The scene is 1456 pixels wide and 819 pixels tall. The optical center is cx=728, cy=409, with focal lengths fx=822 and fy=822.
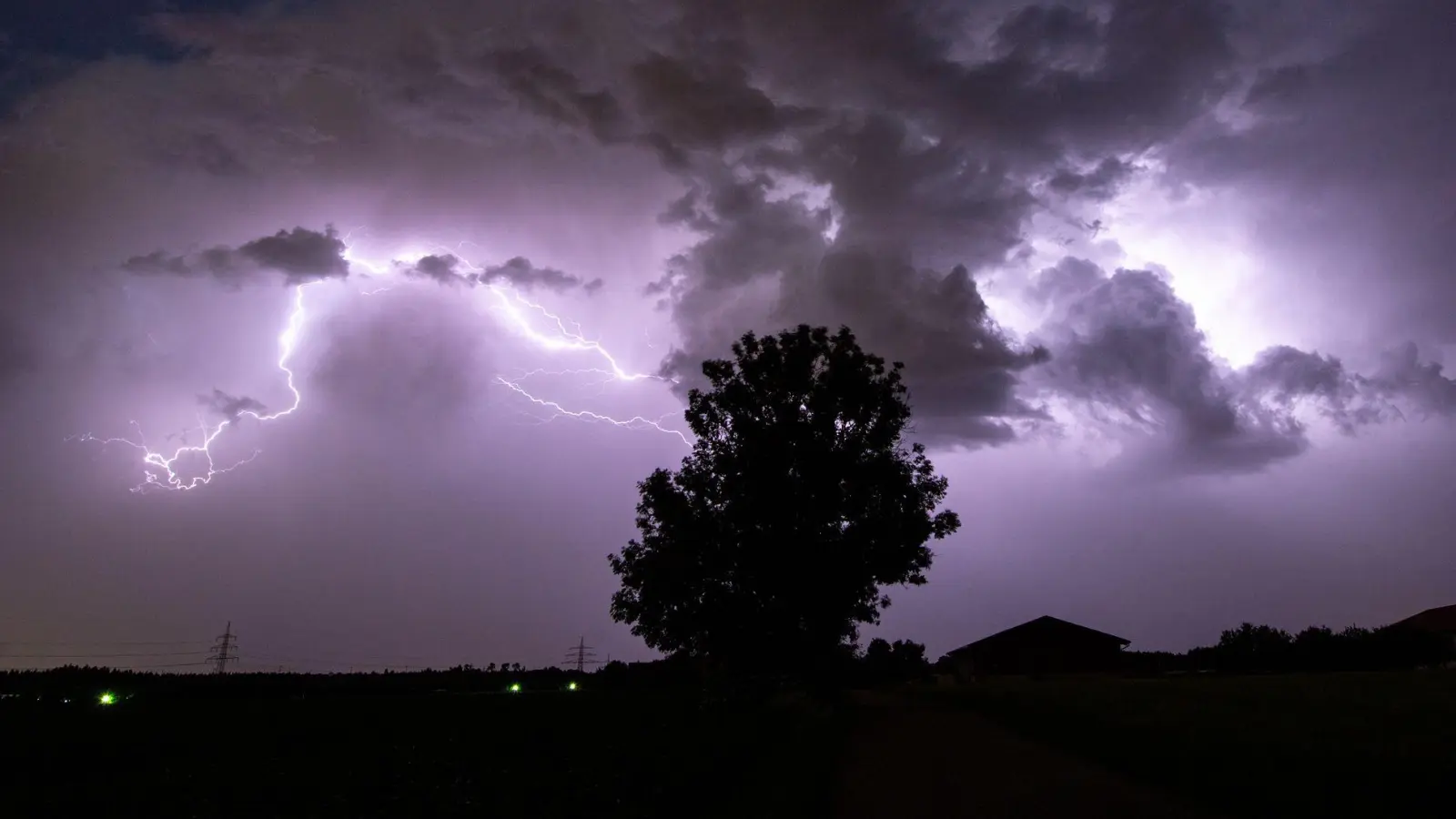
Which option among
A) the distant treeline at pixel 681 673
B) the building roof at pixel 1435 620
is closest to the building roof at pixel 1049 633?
the distant treeline at pixel 681 673

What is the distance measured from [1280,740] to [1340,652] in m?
28.4

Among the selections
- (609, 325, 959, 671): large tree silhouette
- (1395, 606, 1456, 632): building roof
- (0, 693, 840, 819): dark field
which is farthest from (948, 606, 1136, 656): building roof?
(0, 693, 840, 819): dark field

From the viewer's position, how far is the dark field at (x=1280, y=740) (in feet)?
35.8

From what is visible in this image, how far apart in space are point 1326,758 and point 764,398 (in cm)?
2216

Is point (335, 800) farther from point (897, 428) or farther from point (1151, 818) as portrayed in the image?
point (897, 428)

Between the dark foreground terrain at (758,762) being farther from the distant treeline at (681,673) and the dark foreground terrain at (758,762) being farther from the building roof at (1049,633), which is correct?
the building roof at (1049,633)

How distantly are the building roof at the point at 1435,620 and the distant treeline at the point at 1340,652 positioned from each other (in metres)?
21.2

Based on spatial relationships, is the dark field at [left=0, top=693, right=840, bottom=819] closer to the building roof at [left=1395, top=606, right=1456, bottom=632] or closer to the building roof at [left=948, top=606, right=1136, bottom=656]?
the building roof at [left=948, top=606, right=1136, bottom=656]

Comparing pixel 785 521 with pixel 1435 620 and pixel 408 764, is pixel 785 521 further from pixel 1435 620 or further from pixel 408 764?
pixel 1435 620

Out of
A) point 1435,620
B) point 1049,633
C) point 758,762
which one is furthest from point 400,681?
point 1435,620

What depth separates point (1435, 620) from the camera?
58.8 m

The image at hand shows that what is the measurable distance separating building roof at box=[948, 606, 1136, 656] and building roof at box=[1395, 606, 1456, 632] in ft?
65.1

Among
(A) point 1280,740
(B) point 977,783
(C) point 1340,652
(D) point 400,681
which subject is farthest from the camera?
(D) point 400,681

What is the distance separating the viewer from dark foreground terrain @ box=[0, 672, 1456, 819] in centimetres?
960
